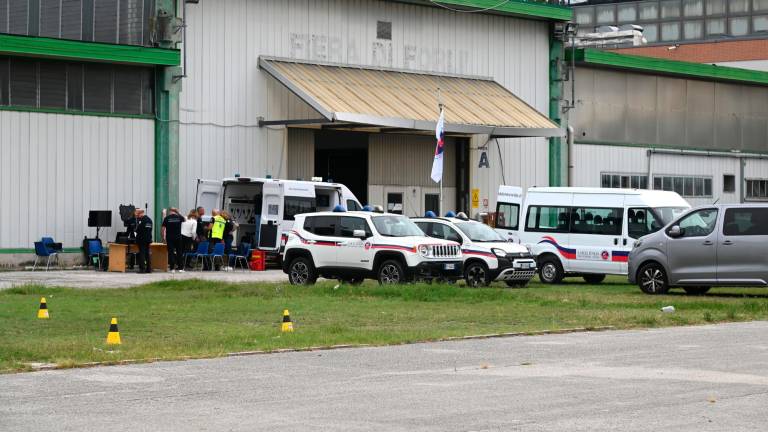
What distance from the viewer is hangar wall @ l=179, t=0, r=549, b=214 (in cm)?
4062

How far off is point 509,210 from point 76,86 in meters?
12.3

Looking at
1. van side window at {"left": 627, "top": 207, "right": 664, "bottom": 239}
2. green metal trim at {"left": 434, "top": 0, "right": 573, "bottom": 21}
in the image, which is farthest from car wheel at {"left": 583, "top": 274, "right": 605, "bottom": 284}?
green metal trim at {"left": 434, "top": 0, "right": 573, "bottom": 21}

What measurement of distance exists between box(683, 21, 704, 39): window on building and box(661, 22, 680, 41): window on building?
44 centimetres

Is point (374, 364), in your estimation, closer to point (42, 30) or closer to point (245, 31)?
point (42, 30)

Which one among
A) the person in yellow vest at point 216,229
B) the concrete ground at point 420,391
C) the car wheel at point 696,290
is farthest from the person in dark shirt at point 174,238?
the concrete ground at point 420,391

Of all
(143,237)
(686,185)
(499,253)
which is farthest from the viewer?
(686,185)

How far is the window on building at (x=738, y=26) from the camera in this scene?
77.9 metres

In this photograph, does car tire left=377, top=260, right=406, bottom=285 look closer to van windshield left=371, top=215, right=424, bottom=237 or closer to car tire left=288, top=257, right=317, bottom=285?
van windshield left=371, top=215, right=424, bottom=237

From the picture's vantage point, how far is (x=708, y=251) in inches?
1088

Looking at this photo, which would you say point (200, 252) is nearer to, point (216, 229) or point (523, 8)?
point (216, 229)

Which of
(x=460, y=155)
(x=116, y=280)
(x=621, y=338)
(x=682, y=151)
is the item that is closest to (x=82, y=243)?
(x=116, y=280)

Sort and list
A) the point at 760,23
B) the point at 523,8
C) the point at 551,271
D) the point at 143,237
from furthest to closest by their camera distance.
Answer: the point at 760,23 < the point at 523,8 < the point at 143,237 < the point at 551,271

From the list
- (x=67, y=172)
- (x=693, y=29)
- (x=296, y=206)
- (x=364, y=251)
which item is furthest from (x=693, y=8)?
(x=364, y=251)

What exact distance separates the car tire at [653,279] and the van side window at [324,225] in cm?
658
